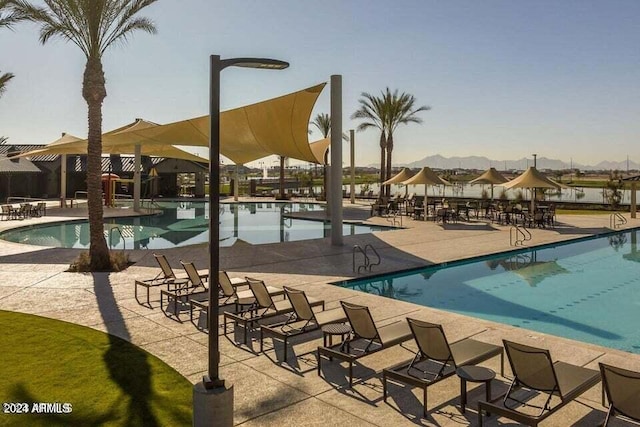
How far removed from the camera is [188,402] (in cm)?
499

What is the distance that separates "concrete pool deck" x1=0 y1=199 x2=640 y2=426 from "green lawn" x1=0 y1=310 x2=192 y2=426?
0.36m

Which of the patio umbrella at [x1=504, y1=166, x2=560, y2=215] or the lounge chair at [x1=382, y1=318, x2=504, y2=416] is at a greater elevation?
the patio umbrella at [x1=504, y1=166, x2=560, y2=215]

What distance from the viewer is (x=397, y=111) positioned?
1454 inches

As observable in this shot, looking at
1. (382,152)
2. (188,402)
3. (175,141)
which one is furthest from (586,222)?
(188,402)

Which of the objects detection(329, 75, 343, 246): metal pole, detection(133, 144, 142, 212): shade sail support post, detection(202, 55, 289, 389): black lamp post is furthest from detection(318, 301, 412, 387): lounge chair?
detection(133, 144, 142, 212): shade sail support post

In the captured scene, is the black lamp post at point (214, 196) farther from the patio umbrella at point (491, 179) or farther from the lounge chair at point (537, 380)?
the patio umbrella at point (491, 179)

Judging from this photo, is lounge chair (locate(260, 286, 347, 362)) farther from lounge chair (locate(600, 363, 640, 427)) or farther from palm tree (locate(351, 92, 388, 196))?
palm tree (locate(351, 92, 388, 196))

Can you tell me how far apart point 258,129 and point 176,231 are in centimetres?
630

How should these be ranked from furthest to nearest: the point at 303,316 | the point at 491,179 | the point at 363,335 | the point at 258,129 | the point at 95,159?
the point at 491,179 → the point at 258,129 → the point at 95,159 → the point at 303,316 → the point at 363,335

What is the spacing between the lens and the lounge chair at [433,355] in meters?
5.00

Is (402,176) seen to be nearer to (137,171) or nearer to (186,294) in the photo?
(137,171)

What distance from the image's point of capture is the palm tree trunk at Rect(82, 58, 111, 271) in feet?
40.8

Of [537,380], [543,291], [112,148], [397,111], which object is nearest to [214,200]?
[537,380]

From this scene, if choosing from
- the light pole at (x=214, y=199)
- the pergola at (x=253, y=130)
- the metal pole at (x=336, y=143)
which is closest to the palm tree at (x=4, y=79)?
the pergola at (x=253, y=130)
